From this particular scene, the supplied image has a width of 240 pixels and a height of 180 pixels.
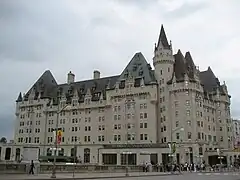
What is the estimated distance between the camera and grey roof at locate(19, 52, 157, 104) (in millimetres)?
98500

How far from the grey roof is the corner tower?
8.71 feet

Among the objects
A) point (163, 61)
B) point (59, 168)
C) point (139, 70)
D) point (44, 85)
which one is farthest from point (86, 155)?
point (59, 168)

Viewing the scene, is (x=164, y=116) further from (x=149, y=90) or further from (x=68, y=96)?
(x=68, y=96)

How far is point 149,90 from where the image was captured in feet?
307

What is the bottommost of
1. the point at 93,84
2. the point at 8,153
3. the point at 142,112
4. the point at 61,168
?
the point at 61,168

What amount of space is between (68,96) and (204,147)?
49016 millimetres

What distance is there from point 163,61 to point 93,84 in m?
28.9

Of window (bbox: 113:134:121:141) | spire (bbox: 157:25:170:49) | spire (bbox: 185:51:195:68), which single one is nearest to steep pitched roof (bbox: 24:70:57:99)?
window (bbox: 113:134:121:141)

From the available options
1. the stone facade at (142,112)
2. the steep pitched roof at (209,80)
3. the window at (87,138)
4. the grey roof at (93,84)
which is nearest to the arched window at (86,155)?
the stone facade at (142,112)

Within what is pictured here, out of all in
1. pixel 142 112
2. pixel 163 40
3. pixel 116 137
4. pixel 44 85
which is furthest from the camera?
pixel 44 85

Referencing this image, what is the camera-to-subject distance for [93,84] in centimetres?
11388

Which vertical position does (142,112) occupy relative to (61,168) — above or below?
above

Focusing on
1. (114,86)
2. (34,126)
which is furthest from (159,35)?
(34,126)

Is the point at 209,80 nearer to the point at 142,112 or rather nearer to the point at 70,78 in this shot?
the point at 142,112
